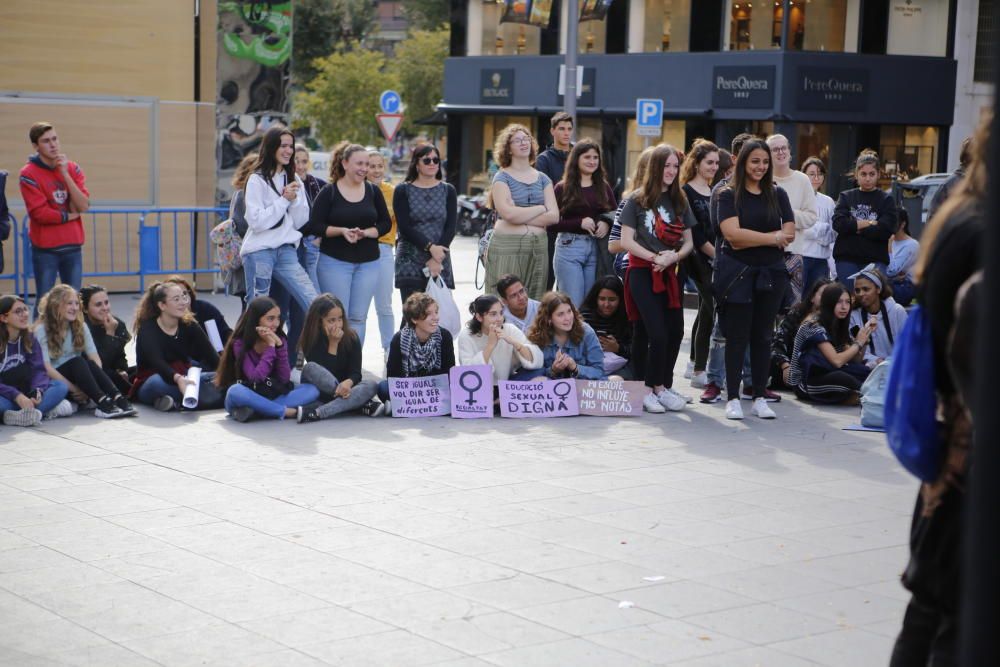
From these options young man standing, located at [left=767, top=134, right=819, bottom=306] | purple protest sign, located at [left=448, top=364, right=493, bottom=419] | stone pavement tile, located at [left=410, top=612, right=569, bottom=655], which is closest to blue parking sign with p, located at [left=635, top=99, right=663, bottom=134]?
young man standing, located at [left=767, top=134, right=819, bottom=306]

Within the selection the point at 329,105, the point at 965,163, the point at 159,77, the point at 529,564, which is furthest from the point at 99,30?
the point at 329,105

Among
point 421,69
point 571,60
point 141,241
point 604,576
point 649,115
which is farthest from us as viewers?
point 421,69

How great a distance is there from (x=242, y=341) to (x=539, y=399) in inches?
83.0

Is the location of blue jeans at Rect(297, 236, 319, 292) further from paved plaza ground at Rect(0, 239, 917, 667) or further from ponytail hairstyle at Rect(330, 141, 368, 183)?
paved plaza ground at Rect(0, 239, 917, 667)

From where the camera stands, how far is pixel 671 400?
10.4m

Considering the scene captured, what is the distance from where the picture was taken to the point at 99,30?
16.5 meters

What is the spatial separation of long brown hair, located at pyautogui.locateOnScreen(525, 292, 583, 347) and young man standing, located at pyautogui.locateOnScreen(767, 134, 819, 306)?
2117 mm

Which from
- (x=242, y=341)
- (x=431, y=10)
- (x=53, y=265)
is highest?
(x=431, y=10)

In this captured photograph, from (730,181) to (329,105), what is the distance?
4270 cm

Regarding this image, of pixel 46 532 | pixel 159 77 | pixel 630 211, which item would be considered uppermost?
pixel 159 77

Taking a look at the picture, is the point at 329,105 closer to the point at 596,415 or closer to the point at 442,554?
the point at 596,415

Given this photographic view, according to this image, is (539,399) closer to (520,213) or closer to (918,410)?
(520,213)

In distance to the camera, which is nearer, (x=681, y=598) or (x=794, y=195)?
(x=681, y=598)

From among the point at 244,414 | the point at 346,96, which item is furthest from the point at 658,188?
the point at 346,96
